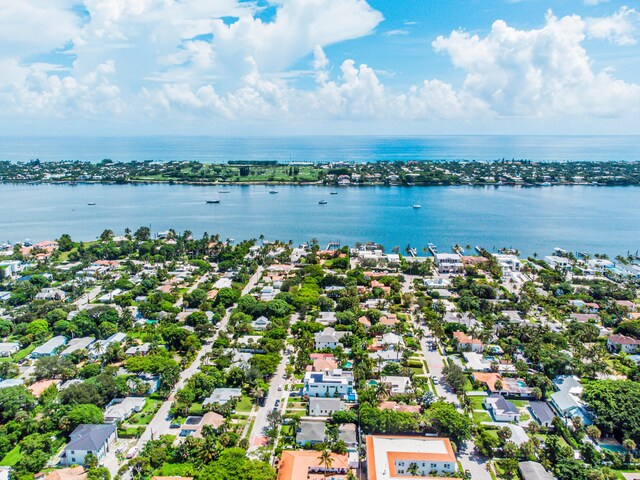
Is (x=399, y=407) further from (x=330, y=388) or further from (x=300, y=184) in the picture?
(x=300, y=184)

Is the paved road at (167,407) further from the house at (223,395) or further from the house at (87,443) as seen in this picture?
the house at (223,395)

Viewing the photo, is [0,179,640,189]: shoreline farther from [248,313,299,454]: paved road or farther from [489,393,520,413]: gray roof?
[489,393,520,413]: gray roof

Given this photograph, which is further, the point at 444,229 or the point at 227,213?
the point at 227,213

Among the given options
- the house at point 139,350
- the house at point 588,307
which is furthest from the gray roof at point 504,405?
the house at point 139,350

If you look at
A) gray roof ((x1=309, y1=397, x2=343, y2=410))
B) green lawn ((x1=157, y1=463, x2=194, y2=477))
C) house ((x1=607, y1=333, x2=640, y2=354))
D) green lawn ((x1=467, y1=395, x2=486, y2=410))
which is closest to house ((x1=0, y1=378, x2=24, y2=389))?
green lawn ((x1=157, y1=463, x2=194, y2=477))

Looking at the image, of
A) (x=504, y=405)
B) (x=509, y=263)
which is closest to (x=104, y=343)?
(x=504, y=405)

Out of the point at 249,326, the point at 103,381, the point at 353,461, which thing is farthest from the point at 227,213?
the point at 353,461

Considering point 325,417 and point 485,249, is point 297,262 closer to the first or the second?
point 485,249

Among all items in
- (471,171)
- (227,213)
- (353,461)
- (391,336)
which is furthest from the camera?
(471,171)
